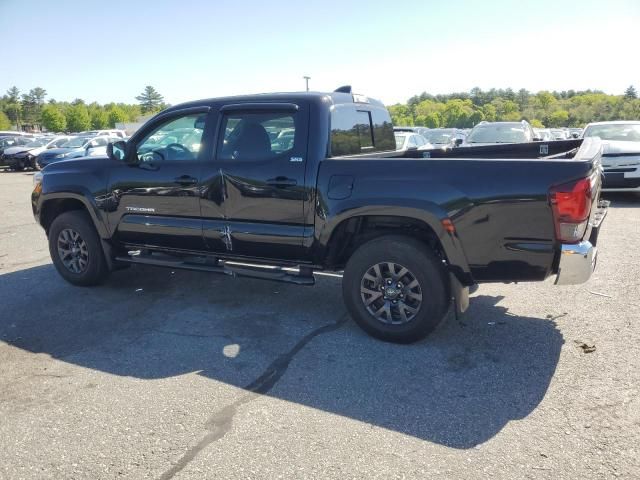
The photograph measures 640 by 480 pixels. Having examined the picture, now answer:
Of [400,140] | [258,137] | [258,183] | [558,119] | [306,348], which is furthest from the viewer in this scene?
[558,119]

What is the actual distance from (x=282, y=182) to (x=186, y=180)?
42.0 inches

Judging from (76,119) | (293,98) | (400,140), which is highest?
(76,119)

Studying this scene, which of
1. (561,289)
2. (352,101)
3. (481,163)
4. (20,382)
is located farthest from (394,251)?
(20,382)

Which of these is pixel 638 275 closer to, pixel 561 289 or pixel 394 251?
pixel 561 289

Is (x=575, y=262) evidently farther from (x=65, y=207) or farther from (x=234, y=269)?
(x=65, y=207)

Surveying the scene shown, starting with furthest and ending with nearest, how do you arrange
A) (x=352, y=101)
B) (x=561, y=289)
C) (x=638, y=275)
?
(x=638, y=275), (x=561, y=289), (x=352, y=101)

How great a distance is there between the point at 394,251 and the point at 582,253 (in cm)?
132

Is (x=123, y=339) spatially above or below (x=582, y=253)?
below

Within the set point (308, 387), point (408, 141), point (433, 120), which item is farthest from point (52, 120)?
point (308, 387)

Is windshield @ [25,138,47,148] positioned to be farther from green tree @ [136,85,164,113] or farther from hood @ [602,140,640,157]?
green tree @ [136,85,164,113]

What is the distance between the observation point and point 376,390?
3428 millimetres

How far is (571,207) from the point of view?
136 inches

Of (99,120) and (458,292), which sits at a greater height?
(99,120)

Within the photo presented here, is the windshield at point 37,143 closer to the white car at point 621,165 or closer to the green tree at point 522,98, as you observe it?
the white car at point 621,165
